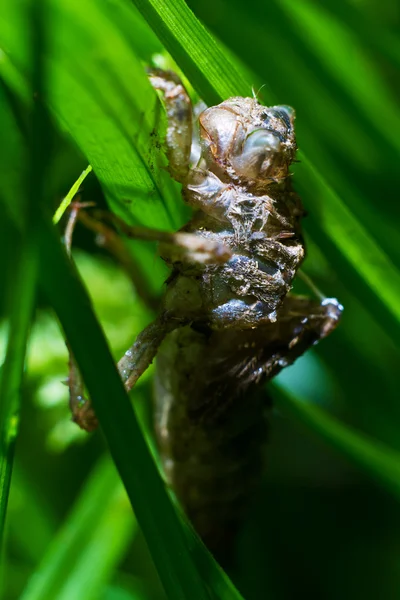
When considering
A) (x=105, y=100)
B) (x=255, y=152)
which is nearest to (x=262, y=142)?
(x=255, y=152)

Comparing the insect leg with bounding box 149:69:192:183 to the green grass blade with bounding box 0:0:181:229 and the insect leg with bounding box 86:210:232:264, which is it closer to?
the green grass blade with bounding box 0:0:181:229

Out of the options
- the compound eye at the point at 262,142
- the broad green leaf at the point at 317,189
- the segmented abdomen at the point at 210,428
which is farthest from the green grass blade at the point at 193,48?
the segmented abdomen at the point at 210,428

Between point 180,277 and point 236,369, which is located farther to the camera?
point 236,369

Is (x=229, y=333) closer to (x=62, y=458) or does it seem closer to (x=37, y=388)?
(x=37, y=388)

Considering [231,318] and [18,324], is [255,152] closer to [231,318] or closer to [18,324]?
[231,318]

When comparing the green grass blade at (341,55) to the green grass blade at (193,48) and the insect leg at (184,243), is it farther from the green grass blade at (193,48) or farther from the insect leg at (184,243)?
the insect leg at (184,243)

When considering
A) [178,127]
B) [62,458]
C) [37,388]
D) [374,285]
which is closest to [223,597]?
[374,285]
